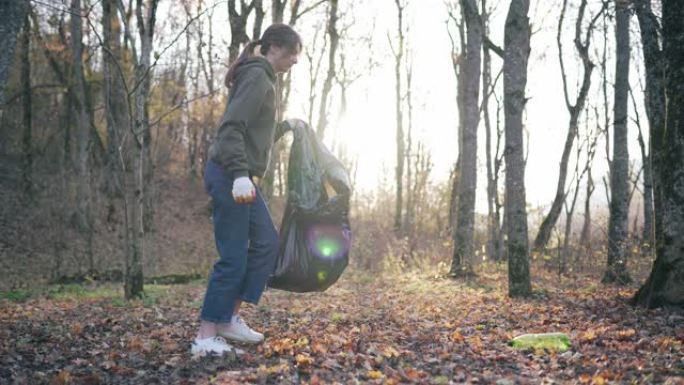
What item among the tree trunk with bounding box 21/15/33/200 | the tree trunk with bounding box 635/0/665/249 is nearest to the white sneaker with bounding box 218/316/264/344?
the tree trunk with bounding box 635/0/665/249

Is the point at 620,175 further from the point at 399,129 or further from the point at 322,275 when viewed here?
the point at 399,129

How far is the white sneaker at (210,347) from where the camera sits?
4.09 metres

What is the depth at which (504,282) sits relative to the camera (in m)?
10.3

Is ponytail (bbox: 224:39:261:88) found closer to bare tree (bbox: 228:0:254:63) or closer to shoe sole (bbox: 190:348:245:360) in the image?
shoe sole (bbox: 190:348:245:360)

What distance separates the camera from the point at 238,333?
4398 millimetres

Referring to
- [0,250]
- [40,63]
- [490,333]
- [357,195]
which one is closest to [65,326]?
[490,333]

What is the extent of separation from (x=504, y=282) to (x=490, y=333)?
16.9ft

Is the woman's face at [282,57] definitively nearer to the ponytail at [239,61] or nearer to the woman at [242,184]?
the woman at [242,184]

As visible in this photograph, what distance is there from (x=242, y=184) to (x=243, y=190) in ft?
0.15

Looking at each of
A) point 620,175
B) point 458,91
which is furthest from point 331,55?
point 620,175

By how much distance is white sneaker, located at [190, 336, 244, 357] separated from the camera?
4090 millimetres

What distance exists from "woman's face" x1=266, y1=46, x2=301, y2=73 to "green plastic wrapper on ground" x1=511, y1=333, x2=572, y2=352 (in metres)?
2.89

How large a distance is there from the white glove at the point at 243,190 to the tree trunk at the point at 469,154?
8383 mm

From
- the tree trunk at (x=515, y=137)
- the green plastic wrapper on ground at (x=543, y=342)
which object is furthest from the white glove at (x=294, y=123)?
the tree trunk at (x=515, y=137)
